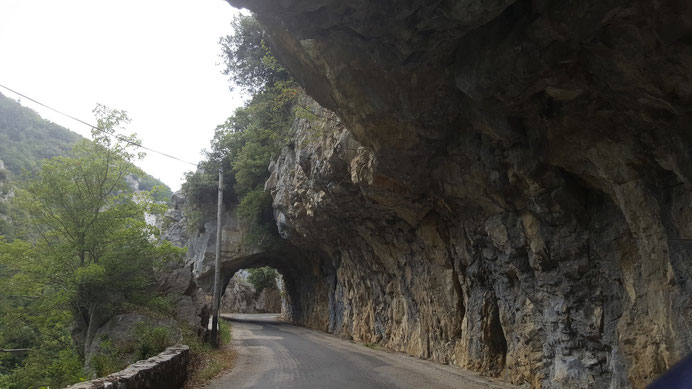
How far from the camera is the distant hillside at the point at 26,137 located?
6853 centimetres

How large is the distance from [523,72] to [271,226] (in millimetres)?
23366

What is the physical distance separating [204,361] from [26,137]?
94487 mm

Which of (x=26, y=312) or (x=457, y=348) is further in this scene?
(x=26, y=312)

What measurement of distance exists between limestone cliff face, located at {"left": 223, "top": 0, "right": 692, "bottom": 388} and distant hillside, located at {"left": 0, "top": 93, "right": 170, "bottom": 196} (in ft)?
218

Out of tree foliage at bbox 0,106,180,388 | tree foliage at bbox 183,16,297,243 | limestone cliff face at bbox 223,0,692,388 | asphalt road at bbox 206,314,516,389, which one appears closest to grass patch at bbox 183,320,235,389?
asphalt road at bbox 206,314,516,389

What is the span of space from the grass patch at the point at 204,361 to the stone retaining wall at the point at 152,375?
0.35 metres

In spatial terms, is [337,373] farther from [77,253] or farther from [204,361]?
[77,253]

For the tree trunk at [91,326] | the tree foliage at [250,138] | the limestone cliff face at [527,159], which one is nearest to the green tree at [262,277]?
the tree foliage at [250,138]

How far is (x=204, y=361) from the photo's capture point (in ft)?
39.1

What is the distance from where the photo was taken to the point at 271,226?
91.4ft

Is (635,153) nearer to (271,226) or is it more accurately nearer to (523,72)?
(523,72)

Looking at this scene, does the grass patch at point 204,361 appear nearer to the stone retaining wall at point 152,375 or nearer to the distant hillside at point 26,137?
the stone retaining wall at point 152,375

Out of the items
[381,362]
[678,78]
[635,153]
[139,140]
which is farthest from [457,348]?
[139,140]

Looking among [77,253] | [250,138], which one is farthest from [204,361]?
[250,138]
